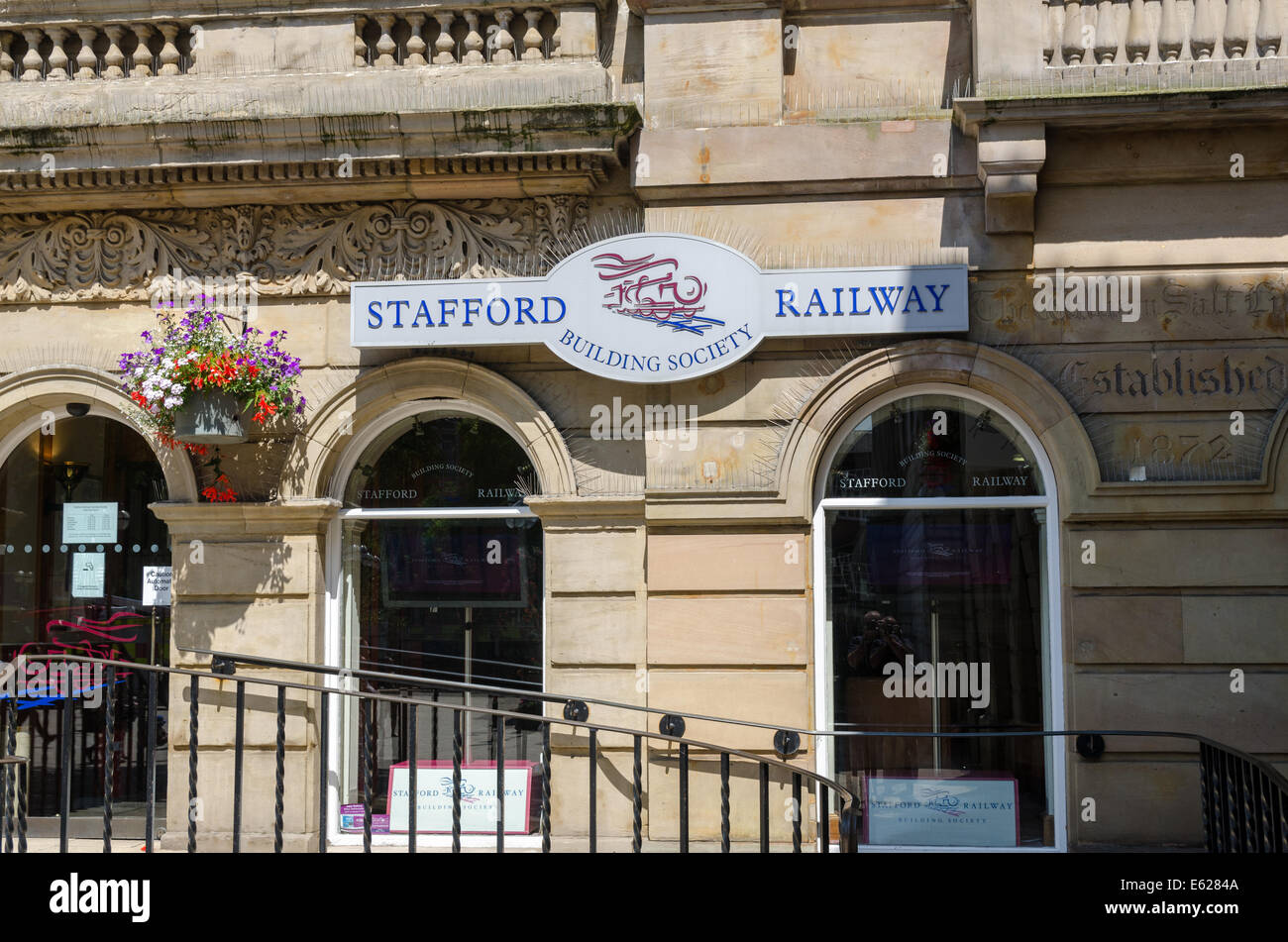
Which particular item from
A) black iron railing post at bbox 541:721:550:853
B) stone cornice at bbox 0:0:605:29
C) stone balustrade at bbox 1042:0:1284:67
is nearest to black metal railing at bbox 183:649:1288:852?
black iron railing post at bbox 541:721:550:853

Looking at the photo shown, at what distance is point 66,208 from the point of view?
29.1 feet

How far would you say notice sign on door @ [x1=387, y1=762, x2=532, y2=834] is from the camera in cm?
848

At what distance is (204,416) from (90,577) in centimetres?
190

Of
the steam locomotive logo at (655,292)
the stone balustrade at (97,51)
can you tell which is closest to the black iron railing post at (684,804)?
the steam locomotive logo at (655,292)

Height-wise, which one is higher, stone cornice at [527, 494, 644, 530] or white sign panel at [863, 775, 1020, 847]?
stone cornice at [527, 494, 644, 530]

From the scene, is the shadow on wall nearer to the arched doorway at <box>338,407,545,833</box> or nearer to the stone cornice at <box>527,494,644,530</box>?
the stone cornice at <box>527,494,644,530</box>

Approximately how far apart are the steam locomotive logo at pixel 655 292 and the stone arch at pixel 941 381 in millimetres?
905

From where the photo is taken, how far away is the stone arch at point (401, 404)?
846cm

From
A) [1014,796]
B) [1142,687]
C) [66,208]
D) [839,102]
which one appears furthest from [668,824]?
[66,208]

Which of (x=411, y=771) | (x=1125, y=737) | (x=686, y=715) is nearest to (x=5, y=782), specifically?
(x=411, y=771)

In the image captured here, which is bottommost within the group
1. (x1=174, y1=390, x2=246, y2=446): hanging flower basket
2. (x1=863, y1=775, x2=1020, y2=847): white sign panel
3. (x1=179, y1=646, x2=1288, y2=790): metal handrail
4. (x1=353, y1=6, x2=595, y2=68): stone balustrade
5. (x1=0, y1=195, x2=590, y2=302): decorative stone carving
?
(x1=863, y1=775, x2=1020, y2=847): white sign panel

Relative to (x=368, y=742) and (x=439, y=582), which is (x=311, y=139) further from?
(x=368, y=742)

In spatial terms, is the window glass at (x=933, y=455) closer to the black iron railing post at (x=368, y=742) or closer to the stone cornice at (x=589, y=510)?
the stone cornice at (x=589, y=510)

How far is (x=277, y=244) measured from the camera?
882cm
